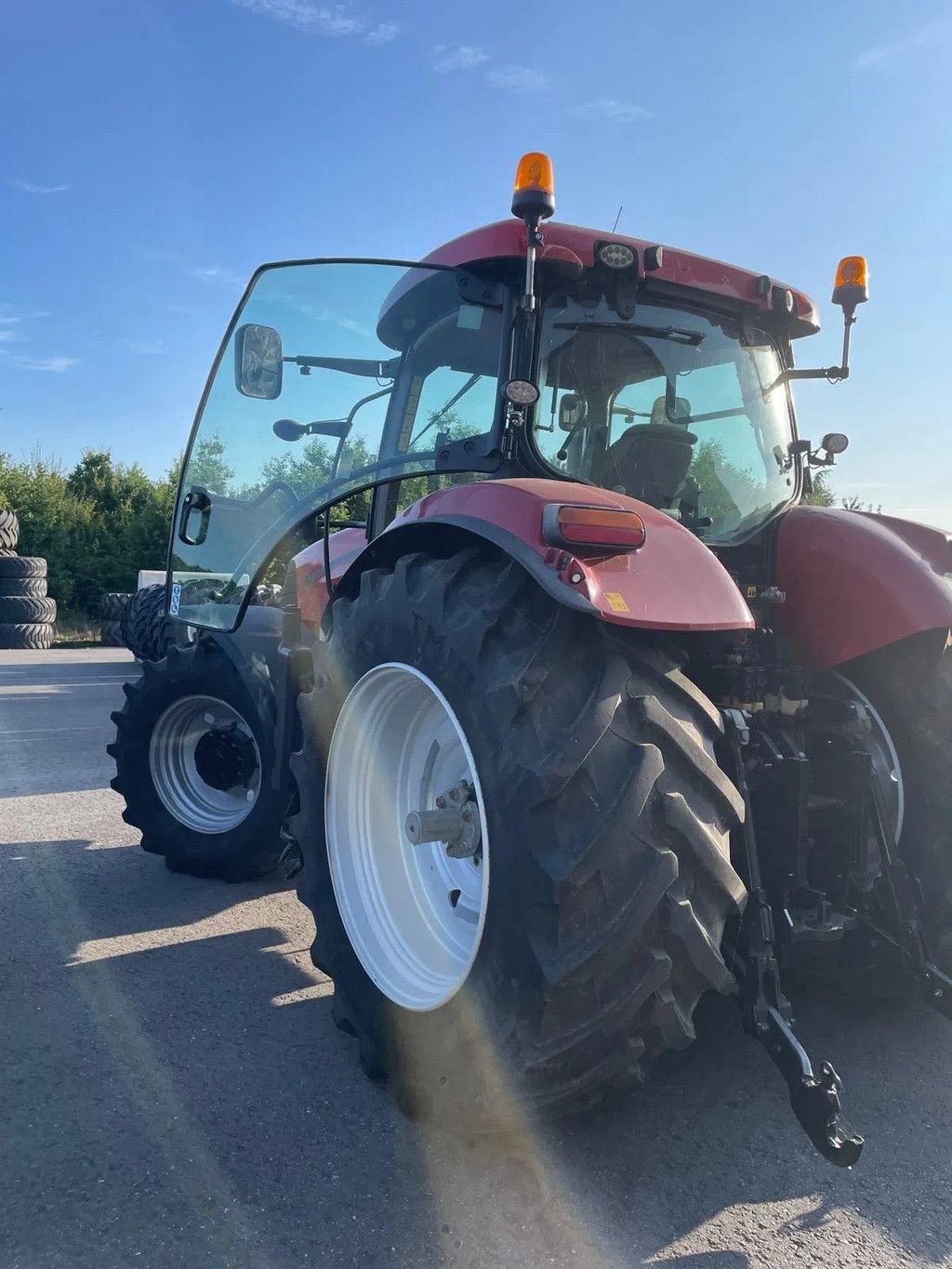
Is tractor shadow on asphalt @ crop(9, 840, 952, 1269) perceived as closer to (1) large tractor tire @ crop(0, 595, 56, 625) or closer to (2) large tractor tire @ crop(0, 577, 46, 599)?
(1) large tractor tire @ crop(0, 595, 56, 625)

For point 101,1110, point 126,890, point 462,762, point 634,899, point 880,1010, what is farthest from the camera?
point 126,890

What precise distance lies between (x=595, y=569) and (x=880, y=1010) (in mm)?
1789

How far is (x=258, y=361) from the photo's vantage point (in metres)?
3.31

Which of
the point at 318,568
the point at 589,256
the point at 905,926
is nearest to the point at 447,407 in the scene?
the point at 589,256

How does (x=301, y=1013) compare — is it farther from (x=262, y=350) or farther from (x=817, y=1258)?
(x=262, y=350)

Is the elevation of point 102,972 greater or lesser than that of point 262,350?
lesser

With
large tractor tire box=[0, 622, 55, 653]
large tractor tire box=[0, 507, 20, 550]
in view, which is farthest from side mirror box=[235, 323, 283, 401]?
large tractor tire box=[0, 507, 20, 550]

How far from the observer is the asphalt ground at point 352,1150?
1.84 m

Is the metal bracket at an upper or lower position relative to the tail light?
lower

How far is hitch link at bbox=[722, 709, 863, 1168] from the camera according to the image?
5.76ft

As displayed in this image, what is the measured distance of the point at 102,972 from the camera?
3.05m

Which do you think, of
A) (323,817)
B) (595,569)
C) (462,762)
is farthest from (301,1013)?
(595,569)

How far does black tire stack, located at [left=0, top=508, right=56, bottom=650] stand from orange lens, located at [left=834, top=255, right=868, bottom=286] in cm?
1538

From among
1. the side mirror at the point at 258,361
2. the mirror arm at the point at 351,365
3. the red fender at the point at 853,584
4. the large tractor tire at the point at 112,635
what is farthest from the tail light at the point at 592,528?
the large tractor tire at the point at 112,635
